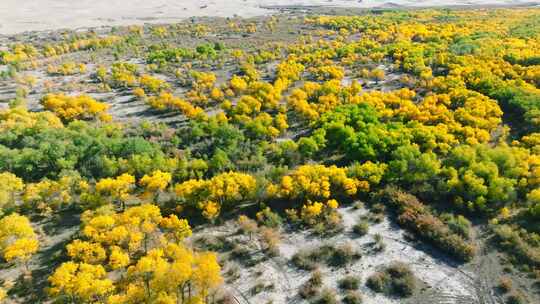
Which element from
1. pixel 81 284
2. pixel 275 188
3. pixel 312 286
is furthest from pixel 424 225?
pixel 81 284

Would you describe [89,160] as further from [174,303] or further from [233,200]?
[174,303]

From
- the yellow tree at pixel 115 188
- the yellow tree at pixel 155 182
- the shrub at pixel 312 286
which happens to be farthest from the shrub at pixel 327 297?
the yellow tree at pixel 115 188

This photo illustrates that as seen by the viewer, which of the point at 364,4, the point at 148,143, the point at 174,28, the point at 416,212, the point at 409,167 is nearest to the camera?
the point at 416,212

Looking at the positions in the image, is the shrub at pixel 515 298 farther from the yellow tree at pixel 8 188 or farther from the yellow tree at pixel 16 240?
the yellow tree at pixel 8 188

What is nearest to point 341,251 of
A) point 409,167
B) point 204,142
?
point 409,167

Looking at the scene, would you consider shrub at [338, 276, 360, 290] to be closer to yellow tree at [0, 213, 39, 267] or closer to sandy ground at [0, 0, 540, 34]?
yellow tree at [0, 213, 39, 267]

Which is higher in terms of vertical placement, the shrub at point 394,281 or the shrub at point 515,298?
the shrub at point 394,281

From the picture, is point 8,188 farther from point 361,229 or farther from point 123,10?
point 123,10
